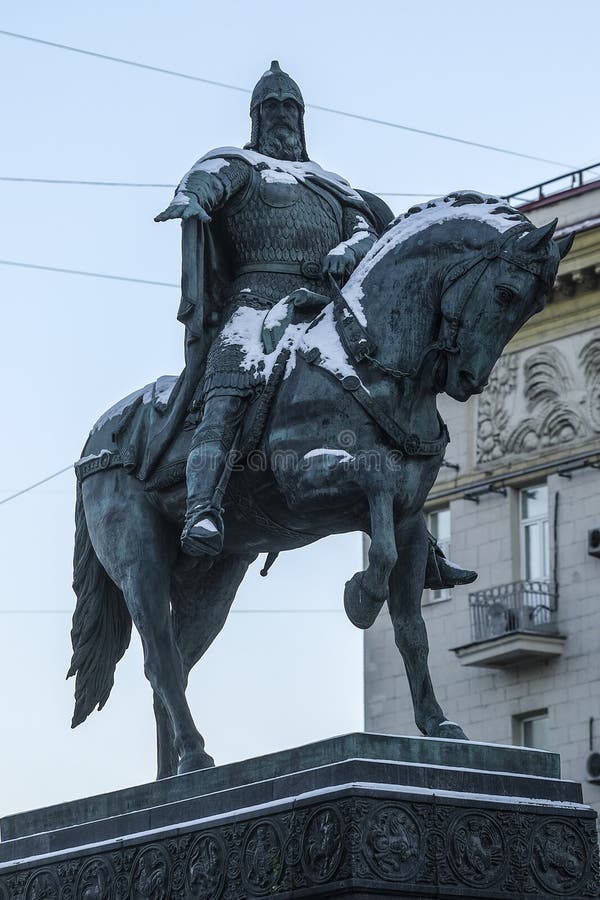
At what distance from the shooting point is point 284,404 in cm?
1312

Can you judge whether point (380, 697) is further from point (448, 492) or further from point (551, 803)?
point (551, 803)

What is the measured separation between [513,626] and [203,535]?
22830 millimetres

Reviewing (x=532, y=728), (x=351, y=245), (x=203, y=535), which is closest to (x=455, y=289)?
(x=351, y=245)

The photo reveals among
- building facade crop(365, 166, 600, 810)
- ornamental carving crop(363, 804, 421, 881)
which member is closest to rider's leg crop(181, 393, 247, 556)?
ornamental carving crop(363, 804, 421, 881)

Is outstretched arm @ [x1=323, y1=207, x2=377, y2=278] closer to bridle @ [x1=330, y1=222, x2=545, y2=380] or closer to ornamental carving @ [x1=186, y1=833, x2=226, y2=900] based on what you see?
bridle @ [x1=330, y1=222, x2=545, y2=380]

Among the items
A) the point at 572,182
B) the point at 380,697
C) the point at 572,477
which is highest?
the point at 572,182

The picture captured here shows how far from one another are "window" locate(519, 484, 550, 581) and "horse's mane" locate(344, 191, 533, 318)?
22.7m

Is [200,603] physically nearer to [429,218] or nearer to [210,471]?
[210,471]

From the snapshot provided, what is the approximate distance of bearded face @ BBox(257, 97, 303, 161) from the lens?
Answer: 572 inches

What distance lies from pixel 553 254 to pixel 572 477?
75.1ft

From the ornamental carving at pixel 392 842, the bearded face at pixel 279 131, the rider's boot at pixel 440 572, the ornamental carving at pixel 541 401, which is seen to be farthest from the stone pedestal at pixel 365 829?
the ornamental carving at pixel 541 401

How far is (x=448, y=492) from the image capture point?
37.2m

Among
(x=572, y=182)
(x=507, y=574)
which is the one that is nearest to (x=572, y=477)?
(x=507, y=574)

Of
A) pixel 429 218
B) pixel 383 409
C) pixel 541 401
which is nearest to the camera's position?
pixel 383 409
